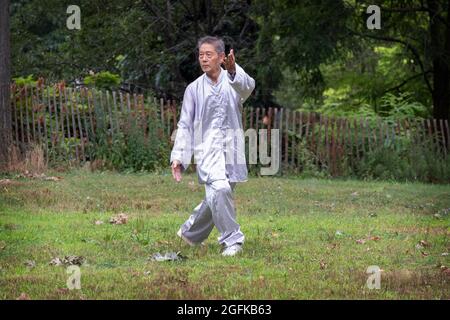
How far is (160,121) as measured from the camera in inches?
727

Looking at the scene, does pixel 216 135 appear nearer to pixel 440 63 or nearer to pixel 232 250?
pixel 232 250

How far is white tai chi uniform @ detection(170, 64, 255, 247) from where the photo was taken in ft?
29.4

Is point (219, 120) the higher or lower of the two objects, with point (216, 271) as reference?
higher

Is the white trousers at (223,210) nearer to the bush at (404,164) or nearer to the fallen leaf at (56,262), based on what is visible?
the fallen leaf at (56,262)

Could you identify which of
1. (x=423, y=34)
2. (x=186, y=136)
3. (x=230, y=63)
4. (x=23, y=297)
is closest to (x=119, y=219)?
(x=186, y=136)

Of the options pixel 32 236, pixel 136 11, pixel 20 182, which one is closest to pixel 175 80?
pixel 136 11

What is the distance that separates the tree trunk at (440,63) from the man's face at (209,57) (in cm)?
1492

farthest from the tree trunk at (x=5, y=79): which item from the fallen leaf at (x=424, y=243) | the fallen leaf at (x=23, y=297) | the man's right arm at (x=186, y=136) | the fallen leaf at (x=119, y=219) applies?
the fallen leaf at (x=23, y=297)

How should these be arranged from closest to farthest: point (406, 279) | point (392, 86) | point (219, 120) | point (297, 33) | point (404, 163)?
point (406, 279) < point (219, 120) < point (404, 163) < point (297, 33) < point (392, 86)

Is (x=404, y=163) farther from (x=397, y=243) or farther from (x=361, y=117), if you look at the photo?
(x=397, y=243)

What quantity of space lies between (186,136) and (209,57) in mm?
795

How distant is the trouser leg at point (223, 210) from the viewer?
8.90 metres
